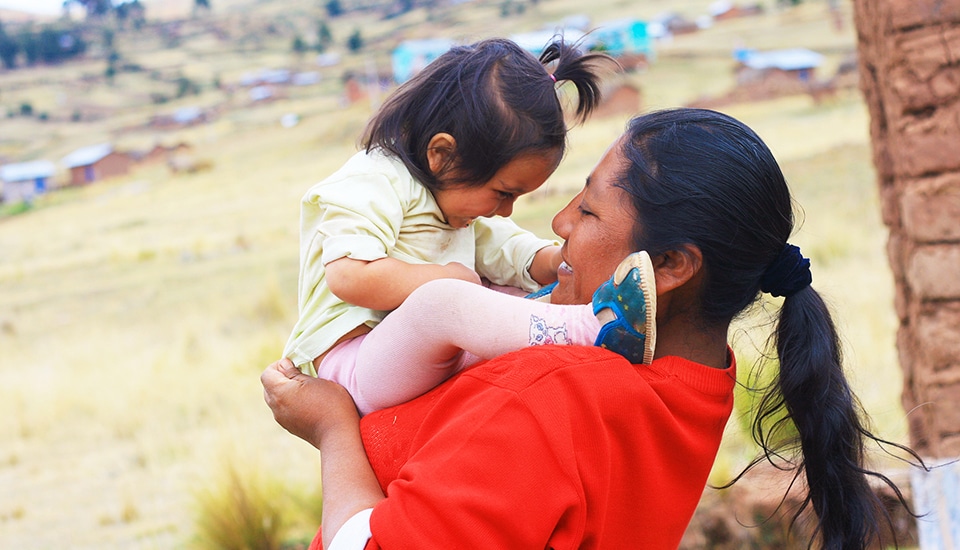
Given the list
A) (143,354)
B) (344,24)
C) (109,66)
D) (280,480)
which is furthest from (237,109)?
(280,480)

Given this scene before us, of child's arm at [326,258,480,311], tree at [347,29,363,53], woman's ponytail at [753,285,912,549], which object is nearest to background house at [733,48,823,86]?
woman's ponytail at [753,285,912,549]

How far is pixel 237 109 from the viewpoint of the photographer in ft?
252

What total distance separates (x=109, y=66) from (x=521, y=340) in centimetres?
10225

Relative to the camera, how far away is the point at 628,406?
1676 mm

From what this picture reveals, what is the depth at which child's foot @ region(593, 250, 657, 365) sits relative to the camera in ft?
5.60

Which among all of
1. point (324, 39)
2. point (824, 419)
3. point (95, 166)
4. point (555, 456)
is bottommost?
point (324, 39)

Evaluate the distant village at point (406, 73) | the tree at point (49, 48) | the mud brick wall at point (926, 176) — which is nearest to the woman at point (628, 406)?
the mud brick wall at point (926, 176)

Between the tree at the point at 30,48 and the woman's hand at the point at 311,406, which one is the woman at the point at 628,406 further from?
the tree at the point at 30,48

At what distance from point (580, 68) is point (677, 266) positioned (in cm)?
Answer: 93

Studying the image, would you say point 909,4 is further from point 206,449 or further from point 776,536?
point 206,449

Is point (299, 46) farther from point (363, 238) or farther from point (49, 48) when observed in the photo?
point (363, 238)

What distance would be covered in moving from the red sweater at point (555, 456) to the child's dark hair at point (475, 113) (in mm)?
767

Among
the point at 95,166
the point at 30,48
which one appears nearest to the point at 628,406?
the point at 95,166

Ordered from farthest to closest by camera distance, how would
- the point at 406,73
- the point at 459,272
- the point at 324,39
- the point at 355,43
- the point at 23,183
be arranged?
the point at 324,39 → the point at 355,43 → the point at 23,183 → the point at 406,73 → the point at 459,272
